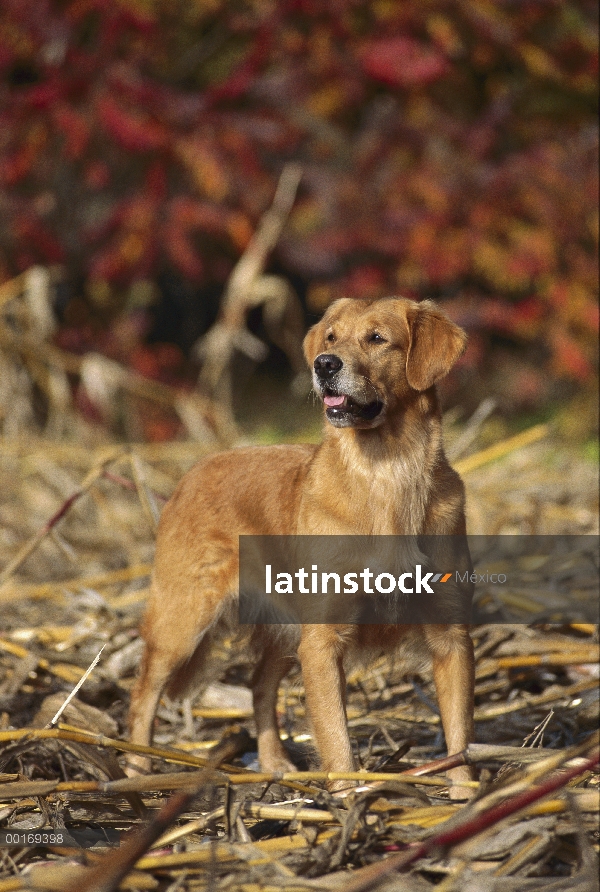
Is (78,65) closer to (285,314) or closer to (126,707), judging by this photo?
(285,314)

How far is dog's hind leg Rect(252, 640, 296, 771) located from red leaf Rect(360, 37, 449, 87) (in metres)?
5.76

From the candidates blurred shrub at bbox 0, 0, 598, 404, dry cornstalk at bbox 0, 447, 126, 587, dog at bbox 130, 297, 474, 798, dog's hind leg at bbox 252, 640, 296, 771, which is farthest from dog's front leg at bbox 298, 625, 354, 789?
blurred shrub at bbox 0, 0, 598, 404

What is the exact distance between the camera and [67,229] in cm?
913

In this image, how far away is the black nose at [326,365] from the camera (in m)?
3.25

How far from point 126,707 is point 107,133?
5.39 m

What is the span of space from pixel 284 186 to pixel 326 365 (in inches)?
216

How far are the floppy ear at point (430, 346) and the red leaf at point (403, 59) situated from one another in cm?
533

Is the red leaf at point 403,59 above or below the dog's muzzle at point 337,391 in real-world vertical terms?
above

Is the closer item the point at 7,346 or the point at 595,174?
the point at 7,346

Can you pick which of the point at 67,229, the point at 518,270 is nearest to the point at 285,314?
the point at 67,229

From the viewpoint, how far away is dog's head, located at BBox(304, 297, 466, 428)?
129 inches

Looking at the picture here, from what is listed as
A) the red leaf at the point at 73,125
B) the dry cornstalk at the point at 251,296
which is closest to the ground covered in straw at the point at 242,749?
the dry cornstalk at the point at 251,296

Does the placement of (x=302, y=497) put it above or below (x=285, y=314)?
below

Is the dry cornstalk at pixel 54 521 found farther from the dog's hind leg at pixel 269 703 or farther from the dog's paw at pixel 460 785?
the dog's paw at pixel 460 785
